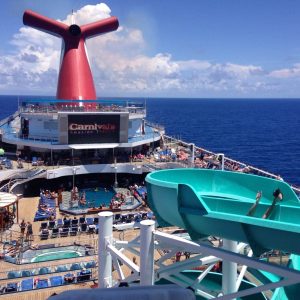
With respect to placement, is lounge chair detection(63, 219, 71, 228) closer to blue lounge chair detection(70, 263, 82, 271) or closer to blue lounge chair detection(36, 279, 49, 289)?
blue lounge chair detection(70, 263, 82, 271)

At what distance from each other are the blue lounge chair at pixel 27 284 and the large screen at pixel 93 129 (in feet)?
62.2

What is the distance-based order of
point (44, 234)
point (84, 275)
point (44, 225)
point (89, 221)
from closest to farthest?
point (84, 275)
point (44, 234)
point (44, 225)
point (89, 221)

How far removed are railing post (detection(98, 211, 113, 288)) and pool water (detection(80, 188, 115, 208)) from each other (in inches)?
676

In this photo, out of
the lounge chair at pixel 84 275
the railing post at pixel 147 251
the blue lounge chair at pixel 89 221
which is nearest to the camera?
the railing post at pixel 147 251

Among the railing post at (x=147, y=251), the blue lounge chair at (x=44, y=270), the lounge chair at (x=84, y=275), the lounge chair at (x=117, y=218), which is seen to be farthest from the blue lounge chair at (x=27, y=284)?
the lounge chair at (x=117, y=218)

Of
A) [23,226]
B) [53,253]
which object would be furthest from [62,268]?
[23,226]

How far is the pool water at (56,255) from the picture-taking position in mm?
18469

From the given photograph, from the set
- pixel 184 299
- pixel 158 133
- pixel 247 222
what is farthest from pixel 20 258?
pixel 158 133

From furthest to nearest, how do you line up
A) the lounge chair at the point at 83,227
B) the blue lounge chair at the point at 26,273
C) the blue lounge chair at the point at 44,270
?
the lounge chair at the point at 83,227
the blue lounge chair at the point at 44,270
the blue lounge chair at the point at 26,273

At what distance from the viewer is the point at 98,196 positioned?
30.8 m

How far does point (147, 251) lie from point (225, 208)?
2.12 m

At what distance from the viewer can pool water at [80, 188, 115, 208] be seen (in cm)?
2814

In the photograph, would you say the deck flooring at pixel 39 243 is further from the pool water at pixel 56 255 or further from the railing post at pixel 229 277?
the railing post at pixel 229 277

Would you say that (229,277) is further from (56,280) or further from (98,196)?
(98,196)
